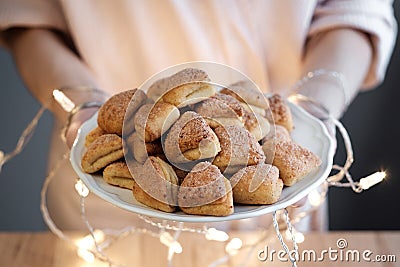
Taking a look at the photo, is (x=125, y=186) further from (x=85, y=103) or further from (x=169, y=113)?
(x=85, y=103)

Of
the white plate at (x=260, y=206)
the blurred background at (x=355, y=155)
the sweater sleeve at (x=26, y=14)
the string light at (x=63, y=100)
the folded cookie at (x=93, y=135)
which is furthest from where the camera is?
the blurred background at (x=355, y=155)

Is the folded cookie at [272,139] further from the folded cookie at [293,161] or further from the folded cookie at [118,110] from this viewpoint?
the folded cookie at [118,110]

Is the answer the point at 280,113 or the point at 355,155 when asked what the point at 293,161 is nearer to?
the point at 280,113

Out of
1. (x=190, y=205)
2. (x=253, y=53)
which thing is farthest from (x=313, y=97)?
(x=190, y=205)

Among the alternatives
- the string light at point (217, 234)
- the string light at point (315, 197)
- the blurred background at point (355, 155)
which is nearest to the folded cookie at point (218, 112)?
the string light at point (217, 234)

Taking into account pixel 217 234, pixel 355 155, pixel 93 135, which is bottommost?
pixel 355 155

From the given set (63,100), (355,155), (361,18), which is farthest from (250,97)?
(355,155)
